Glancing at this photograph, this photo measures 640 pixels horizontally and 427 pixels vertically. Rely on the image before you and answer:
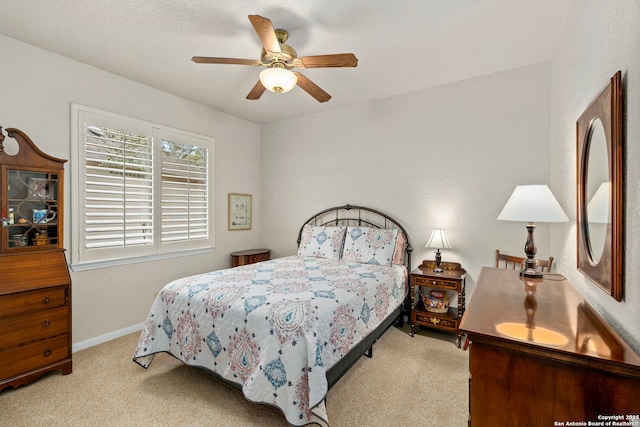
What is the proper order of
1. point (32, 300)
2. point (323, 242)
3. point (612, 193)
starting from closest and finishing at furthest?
1. point (612, 193)
2. point (32, 300)
3. point (323, 242)

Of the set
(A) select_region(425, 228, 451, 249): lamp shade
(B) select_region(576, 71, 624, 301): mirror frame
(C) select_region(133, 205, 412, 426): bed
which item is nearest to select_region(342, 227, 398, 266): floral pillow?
(C) select_region(133, 205, 412, 426): bed

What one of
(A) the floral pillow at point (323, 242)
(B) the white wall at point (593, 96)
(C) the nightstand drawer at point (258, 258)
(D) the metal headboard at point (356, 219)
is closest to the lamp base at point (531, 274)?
(B) the white wall at point (593, 96)

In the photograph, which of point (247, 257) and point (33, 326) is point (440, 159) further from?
point (33, 326)

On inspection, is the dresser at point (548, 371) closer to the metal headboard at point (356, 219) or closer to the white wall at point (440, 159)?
the white wall at point (440, 159)

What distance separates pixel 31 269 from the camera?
2318 millimetres

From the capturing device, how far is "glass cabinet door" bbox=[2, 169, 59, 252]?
2.30 meters

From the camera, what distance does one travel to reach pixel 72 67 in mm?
2846

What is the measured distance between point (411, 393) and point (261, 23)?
109 inches

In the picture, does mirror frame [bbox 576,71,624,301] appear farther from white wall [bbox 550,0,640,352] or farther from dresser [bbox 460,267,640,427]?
dresser [bbox 460,267,640,427]

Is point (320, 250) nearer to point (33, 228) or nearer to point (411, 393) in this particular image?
point (411, 393)

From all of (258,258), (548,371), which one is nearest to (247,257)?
(258,258)

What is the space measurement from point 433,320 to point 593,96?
7.76 feet

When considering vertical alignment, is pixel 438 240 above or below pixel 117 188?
below

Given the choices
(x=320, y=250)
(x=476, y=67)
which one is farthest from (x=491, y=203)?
(x=320, y=250)
